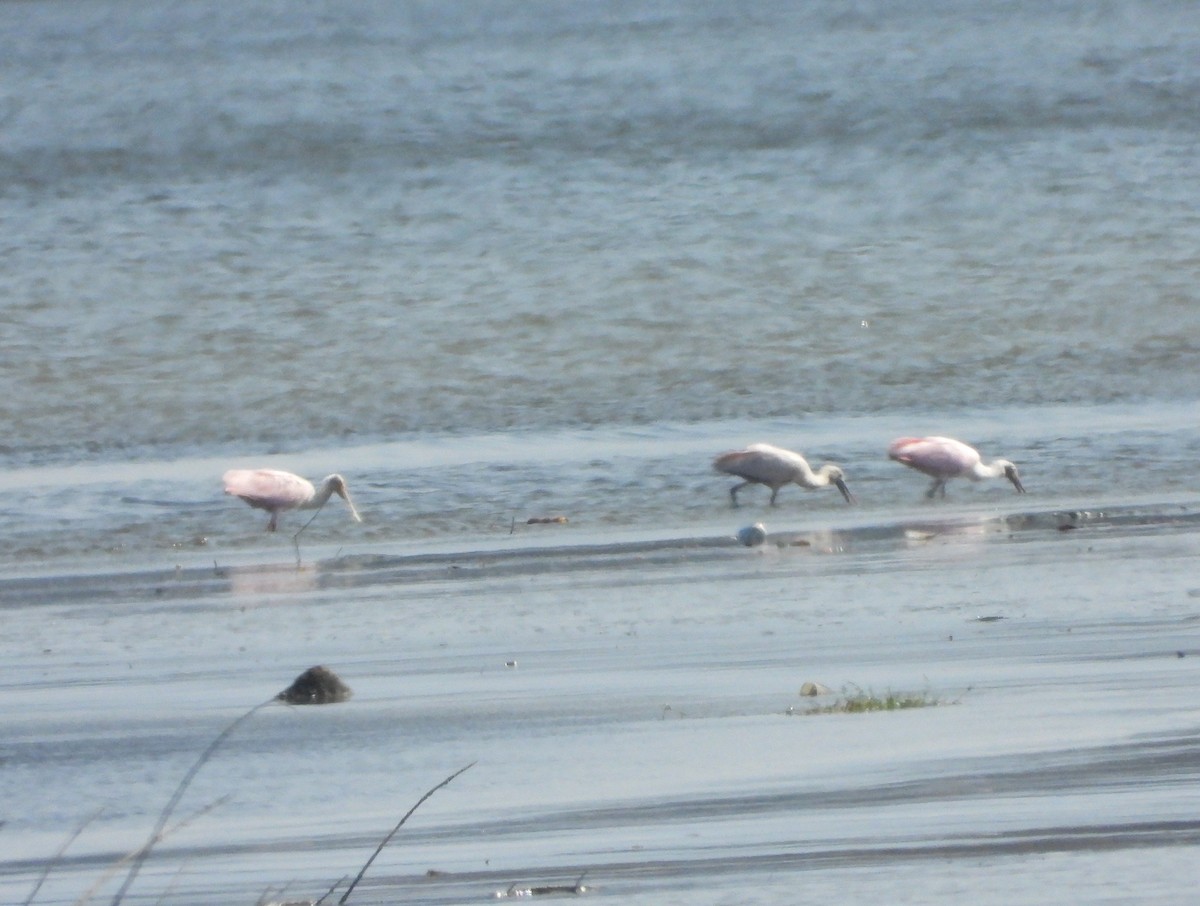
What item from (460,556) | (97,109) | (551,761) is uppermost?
(551,761)

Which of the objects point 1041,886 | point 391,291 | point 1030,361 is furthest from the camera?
point 391,291

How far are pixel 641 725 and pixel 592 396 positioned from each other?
981cm

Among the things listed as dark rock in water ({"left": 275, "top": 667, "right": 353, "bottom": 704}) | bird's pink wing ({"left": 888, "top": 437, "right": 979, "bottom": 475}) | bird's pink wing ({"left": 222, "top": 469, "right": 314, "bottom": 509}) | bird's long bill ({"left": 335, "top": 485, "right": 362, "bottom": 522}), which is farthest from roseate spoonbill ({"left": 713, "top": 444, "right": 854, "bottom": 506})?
dark rock in water ({"left": 275, "top": 667, "right": 353, "bottom": 704})

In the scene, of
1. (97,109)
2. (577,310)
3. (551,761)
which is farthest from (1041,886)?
(97,109)

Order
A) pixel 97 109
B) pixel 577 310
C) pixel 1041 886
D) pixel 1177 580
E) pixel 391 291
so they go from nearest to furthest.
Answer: pixel 1041 886, pixel 1177 580, pixel 577 310, pixel 391 291, pixel 97 109

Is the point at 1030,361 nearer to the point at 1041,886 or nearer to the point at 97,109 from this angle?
the point at 1041,886

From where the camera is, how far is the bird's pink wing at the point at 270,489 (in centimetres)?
1231

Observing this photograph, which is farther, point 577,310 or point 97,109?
point 97,109

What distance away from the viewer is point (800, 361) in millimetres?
17438

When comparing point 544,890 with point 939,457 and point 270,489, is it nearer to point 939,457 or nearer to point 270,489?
point 270,489

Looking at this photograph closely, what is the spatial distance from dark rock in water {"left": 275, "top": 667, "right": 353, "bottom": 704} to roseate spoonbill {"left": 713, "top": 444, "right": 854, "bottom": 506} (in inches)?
204

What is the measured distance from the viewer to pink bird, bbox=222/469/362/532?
40.4ft

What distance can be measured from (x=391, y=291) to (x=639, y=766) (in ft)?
51.5

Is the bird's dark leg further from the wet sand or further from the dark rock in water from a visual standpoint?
the dark rock in water
